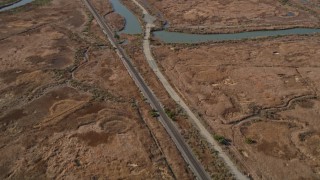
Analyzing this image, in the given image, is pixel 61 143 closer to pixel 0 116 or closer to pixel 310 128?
pixel 0 116

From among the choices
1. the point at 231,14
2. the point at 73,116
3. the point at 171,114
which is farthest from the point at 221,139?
the point at 231,14

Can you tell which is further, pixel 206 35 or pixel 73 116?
pixel 206 35

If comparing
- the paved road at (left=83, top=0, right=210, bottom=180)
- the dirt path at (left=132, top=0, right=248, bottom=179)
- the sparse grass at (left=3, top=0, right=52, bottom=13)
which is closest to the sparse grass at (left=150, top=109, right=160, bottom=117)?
the paved road at (left=83, top=0, right=210, bottom=180)

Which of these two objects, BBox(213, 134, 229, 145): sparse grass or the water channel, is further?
the water channel

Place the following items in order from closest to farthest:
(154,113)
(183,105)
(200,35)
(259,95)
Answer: (154,113)
(183,105)
(259,95)
(200,35)

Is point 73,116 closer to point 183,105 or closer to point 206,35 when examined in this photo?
point 183,105

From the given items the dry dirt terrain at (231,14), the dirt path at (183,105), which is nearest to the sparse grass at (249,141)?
the dirt path at (183,105)

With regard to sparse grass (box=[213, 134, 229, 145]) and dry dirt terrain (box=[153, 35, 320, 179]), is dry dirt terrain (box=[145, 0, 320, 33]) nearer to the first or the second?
dry dirt terrain (box=[153, 35, 320, 179])
